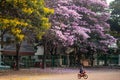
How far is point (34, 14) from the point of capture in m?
31.3

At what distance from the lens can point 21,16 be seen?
102 feet

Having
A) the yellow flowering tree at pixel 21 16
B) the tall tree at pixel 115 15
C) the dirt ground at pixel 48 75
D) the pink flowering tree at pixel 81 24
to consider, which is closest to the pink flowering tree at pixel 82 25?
the pink flowering tree at pixel 81 24

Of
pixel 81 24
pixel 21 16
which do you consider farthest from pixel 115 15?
pixel 21 16

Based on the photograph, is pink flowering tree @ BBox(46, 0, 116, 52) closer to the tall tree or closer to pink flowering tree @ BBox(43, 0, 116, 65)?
pink flowering tree @ BBox(43, 0, 116, 65)

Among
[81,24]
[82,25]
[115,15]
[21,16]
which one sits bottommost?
[82,25]

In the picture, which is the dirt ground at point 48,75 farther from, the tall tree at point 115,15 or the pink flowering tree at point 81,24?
the tall tree at point 115,15

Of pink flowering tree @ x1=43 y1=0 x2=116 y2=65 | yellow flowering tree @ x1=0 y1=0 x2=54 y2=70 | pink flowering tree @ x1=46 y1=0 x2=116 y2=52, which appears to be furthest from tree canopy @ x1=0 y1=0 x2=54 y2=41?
pink flowering tree @ x1=43 y1=0 x2=116 y2=65

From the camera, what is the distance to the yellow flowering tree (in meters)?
29.1

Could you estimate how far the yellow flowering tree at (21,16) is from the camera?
95.5 feet

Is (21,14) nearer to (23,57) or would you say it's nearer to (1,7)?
(1,7)

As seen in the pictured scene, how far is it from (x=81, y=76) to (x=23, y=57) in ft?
95.9

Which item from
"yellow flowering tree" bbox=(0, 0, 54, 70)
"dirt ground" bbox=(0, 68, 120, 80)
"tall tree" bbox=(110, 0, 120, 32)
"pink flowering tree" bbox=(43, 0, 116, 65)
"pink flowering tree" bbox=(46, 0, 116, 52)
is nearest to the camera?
"yellow flowering tree" bbox=(0, 0, 54, 70)

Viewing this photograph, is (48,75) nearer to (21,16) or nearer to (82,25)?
(21,16)

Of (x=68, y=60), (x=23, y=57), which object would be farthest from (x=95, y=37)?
(x=23, y=57)
